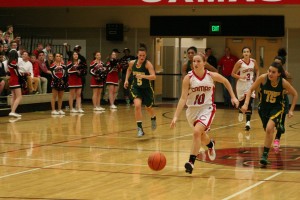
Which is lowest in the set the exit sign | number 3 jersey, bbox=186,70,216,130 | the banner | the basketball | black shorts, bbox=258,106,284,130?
the basketball

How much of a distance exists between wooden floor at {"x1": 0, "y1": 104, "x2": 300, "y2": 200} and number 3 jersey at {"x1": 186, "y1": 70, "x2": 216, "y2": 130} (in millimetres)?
876

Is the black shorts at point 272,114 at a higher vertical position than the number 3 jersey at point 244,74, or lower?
lower

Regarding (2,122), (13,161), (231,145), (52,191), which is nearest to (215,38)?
(2,122)

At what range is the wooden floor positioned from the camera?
357 inches

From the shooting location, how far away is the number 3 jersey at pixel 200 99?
35.7 ft

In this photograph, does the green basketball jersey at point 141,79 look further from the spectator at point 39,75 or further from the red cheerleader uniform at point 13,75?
the spectator at point 39,75

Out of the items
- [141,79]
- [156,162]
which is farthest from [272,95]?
[141,79]

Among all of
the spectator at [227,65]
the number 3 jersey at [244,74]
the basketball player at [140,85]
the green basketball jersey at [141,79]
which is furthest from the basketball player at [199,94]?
the spectator at [227,65]

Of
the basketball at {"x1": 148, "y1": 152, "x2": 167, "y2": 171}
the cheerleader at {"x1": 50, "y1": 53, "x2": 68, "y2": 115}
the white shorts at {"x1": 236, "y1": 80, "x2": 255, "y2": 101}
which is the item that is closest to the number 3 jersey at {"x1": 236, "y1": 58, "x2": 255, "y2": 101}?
the white shorts at {"x1": 236, "y1": 80, "x2": 255, "y2": 101}

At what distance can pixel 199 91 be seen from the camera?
10898 millimetres

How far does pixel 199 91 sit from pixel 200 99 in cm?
13

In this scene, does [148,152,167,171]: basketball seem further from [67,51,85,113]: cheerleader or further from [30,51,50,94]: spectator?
[30,51,50,94]: spectator

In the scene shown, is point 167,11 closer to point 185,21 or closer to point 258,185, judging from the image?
point 185,21

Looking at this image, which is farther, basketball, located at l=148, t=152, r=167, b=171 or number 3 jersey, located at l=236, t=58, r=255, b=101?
number 3 jersey, located at l=236, t=58, r=255, b=101
